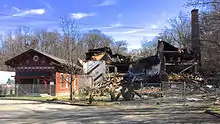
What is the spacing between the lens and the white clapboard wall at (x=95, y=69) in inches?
2010

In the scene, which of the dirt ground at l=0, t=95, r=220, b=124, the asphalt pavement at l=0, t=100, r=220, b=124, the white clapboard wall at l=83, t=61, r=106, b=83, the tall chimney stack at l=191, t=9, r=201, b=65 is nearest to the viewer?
the asphalt pavement at l=0, t=100, r=220, b=124

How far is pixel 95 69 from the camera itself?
51750mm

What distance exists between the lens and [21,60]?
4366 cm

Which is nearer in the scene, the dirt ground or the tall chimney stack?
the dirt ground

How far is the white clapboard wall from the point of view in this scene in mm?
51056

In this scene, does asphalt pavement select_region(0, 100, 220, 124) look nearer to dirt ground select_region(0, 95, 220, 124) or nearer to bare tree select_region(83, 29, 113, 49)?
dirt ground select_region(0, 95, 220, 124)

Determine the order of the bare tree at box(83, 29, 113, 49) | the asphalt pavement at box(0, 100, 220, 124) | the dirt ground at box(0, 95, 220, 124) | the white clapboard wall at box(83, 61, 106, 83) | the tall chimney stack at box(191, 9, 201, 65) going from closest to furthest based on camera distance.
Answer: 1. the asphalt pavement at box(0, 100, 220, 124)
2. the dirt ground at box(0, 95, 220, 124)
3. the tall chimney stack at box(191, 9, 201, 65)
4. the white clapboard wall at box(83, 61, 106, 83)
5. the bare tree at box(83, 29, 113, 49)

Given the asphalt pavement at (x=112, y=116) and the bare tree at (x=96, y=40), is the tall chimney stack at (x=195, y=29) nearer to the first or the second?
the asphalt pavement at (x=112, y=116)

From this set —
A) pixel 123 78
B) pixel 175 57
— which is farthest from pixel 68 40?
pixel 175 57

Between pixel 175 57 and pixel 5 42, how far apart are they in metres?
61.4

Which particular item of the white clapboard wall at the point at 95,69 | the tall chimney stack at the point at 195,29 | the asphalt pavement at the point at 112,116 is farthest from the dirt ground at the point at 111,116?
the white clapboard wall at the point at 95,69

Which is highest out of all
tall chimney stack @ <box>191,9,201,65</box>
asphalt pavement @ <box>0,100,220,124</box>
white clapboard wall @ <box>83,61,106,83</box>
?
tall chimney stack @ <box>191,9,201,65</box>

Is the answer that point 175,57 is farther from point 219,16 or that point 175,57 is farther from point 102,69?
point 219,16

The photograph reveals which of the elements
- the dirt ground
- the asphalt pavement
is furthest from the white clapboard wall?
the asphalt pavement
